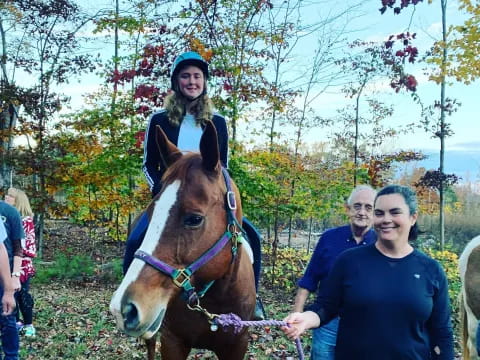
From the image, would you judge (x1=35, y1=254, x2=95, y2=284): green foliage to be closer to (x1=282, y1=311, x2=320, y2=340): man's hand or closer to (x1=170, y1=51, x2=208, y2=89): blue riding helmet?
(x1=170, y1=51, x2=208, y2=89): blue riding helmet

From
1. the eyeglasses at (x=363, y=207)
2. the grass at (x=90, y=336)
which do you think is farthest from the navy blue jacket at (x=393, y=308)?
the grass at (x=90, y=336)

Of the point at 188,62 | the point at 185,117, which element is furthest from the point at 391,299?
the point at 188,62

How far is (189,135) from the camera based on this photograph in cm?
336

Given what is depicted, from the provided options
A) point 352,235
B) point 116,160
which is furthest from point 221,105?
point 352,235

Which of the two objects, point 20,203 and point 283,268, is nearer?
point 20,203

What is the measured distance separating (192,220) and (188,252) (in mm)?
177

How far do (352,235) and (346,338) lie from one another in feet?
3.90

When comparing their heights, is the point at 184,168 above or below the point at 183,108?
below

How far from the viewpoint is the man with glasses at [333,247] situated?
3.36m

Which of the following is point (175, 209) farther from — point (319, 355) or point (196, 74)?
point (319, 355)

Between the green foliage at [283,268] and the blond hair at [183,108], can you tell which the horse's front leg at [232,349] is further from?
the green foliage at [283,268]

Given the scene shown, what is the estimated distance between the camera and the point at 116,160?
31.6 ft

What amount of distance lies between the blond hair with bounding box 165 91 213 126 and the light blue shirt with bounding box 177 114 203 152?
0.13 ft

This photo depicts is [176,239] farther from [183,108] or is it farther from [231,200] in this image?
[183,108]
